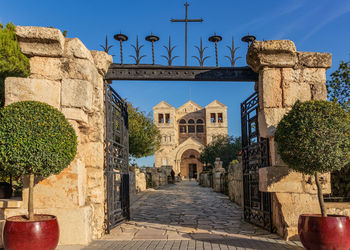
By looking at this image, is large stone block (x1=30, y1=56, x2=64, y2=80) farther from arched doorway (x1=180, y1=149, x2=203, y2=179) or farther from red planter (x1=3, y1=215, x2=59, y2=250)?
arched doorway (x1=180, y1=149, x2=203, y2=179)

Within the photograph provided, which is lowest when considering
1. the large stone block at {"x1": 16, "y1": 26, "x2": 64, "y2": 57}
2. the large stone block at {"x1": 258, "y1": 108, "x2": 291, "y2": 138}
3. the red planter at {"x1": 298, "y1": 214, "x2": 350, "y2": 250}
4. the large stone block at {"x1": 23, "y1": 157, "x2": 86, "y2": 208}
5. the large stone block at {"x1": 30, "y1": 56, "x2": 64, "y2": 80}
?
the red planter at {"x1": 298, "y1": 214, "x2": 350, "y2": 250}

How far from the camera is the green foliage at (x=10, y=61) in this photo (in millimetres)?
6055

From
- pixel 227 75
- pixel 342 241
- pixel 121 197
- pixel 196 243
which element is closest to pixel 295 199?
pixel 342 241

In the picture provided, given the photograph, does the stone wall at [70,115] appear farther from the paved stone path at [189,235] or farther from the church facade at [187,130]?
the church facade at [187,130]

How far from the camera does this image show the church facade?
45594 millimetres

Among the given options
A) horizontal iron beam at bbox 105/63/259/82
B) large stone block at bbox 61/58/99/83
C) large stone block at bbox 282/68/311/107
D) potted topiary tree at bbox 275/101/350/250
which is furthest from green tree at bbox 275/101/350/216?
large stone block at bbox 61/58/99/83

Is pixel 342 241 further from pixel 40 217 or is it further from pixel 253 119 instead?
pixel 40 217

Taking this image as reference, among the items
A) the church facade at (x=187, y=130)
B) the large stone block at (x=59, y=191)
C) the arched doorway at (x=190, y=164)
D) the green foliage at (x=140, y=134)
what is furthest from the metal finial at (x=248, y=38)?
the arched doorway at (x=190, y=164)

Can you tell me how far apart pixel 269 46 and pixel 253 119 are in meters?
1.71

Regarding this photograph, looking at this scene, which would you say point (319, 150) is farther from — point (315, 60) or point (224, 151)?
point (224, 151)

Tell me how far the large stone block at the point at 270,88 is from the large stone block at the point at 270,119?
9 centimetres

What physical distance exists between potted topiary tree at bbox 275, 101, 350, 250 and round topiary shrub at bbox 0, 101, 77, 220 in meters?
3.10

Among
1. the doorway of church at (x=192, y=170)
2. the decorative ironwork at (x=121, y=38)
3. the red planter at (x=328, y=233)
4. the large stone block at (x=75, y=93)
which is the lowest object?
the doorway of church at (x=192, y=170)

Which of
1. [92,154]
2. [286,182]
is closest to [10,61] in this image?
[92,154]
